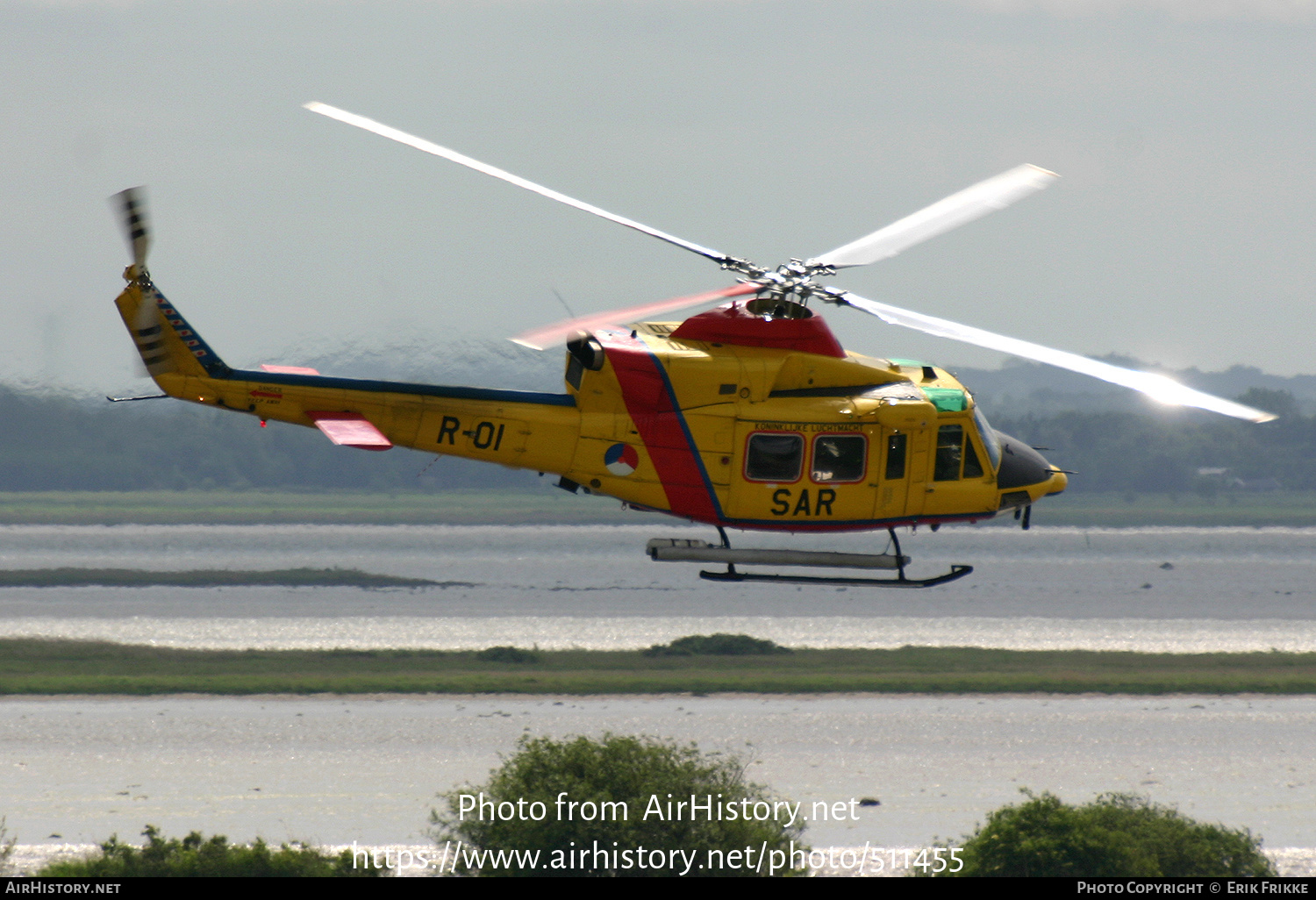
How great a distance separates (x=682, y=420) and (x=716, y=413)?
647 millimetres

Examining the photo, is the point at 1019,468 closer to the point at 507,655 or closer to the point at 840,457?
the point at 840,457

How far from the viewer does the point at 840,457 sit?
2633 centimetres

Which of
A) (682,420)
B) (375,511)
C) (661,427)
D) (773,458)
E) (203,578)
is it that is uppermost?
(682,420)

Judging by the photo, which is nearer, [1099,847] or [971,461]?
[971,461]

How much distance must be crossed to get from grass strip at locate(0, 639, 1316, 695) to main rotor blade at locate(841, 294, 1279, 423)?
54145 millimetres

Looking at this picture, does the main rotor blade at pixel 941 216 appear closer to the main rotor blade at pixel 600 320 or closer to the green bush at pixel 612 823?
the main rotor blade at pixel 600 320

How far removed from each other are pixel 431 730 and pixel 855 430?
1882 inches

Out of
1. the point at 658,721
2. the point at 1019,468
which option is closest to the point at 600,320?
the point at 1019,468

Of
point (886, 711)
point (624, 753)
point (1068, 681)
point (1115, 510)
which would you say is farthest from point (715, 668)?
point (1115, 510)

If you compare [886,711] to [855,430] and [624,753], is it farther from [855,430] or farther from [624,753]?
[855,430]

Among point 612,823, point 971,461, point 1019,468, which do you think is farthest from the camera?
point 612,823

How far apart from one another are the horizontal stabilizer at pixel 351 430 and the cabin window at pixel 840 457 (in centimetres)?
775

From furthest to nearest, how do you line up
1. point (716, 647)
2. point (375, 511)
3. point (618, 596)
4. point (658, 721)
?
point (375, 511) → point (618, 596) → point (716, 647) → point (658, 721)

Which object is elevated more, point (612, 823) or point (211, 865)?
point (612, 823)
